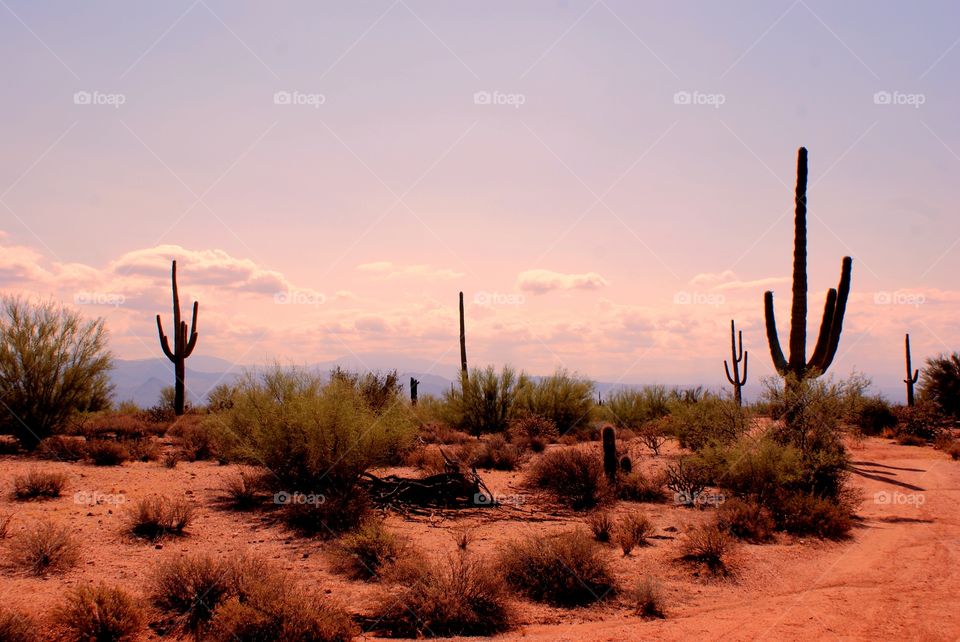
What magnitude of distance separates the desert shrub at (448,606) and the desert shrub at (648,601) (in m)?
1.54

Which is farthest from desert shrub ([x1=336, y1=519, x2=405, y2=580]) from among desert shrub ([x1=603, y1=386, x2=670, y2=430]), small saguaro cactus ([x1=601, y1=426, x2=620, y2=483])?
desert shrub ([x1=603, y1=386, x2=670, y2=430])

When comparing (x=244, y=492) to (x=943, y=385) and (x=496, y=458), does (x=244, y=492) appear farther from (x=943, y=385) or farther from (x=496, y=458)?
(x=943, y=385)

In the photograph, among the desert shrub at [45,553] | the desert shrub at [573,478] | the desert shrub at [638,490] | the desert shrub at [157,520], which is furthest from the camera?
the desert shrub at [638,490]

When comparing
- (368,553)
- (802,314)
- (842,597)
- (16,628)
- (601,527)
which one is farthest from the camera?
(802,314)

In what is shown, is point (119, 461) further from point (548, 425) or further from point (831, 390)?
point (831, 390)

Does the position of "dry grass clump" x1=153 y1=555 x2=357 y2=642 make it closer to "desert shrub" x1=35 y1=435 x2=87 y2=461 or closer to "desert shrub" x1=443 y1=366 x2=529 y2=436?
"desert shrub" x1=35 y1=435 x2=87 y2=461

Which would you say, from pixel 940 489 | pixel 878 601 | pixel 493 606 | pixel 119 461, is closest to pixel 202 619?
pixel 493 606

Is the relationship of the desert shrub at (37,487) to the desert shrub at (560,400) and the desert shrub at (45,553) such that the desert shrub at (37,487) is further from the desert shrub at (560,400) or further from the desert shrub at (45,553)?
the desert shrub at (560,400)

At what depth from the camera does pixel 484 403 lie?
91.5 ft

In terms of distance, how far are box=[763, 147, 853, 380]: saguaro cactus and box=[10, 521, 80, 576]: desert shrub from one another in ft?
57.4

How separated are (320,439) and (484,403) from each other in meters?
15.1

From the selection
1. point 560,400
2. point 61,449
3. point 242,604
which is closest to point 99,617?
point 242,604

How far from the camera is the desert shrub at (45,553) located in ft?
28.1

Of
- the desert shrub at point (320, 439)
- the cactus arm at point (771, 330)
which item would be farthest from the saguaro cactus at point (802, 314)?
the desert shrub at point (320, 439)
